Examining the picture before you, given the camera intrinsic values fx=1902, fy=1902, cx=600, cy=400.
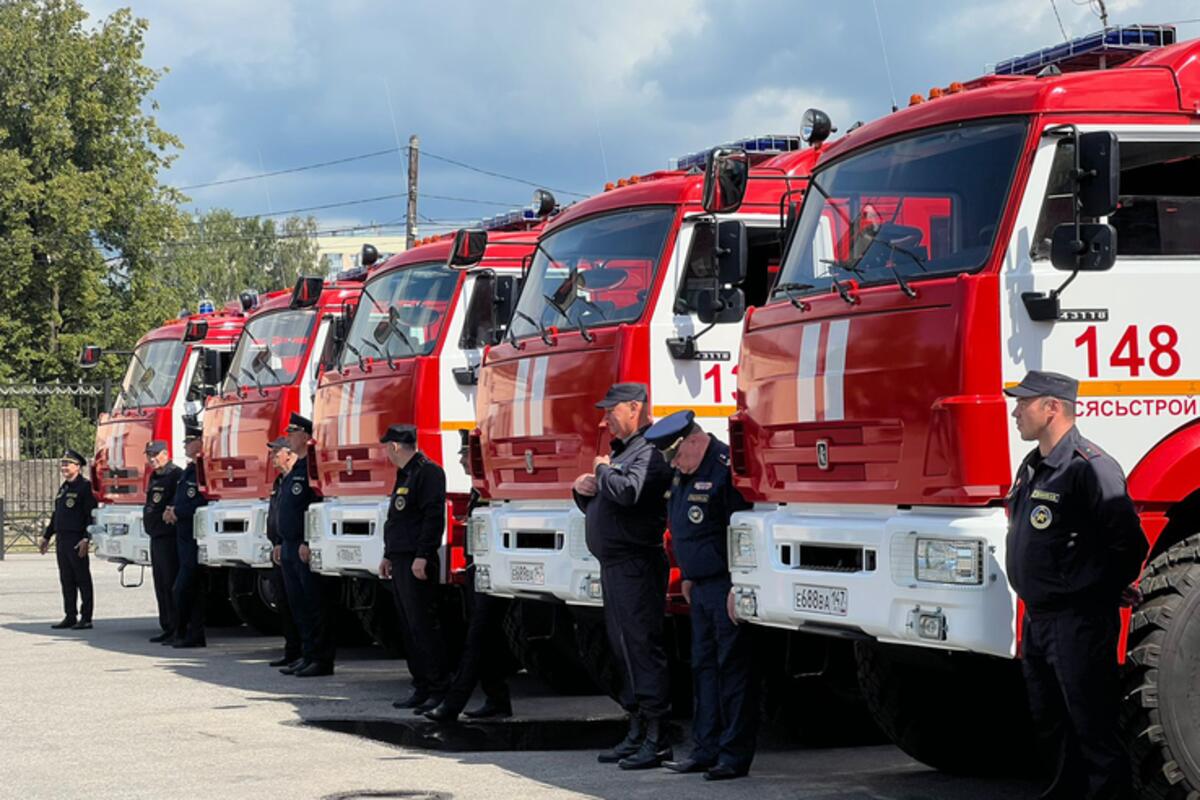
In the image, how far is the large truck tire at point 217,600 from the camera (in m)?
19.7

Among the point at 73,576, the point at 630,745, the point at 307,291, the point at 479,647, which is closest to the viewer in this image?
the point at 630,745

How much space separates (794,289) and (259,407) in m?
8.75

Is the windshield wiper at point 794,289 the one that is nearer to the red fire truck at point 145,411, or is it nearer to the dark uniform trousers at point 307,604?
the dark uniform trousers at point 307,604

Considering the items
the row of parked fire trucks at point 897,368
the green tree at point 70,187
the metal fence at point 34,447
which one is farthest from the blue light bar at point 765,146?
the green tree at point 70,187

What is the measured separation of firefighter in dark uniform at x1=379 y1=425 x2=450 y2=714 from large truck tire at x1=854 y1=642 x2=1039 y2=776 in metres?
3.86

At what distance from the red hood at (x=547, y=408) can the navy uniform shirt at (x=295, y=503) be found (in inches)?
139

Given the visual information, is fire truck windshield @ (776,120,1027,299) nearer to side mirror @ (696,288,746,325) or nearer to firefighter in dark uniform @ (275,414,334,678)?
side mirror @ (696,288,746,325)

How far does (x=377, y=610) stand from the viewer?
14883 mm

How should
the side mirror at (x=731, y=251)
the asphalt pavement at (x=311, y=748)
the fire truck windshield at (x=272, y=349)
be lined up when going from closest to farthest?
the asphalt pavement at (x=311, y=748) < the side mirror at (x=731, y=251) < the fire truck windshield at (x=272, y=349)

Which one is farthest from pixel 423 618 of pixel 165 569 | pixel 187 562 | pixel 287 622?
pixel 165 569

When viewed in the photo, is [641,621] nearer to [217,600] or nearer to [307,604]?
[307,604]

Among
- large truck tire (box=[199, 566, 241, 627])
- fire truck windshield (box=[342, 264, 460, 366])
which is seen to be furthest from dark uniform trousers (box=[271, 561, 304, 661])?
large truck tire (box=[199, 566, 241, 627])

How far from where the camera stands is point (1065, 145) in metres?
7.43

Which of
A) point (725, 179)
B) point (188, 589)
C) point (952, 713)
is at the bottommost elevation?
point (952, 713)
